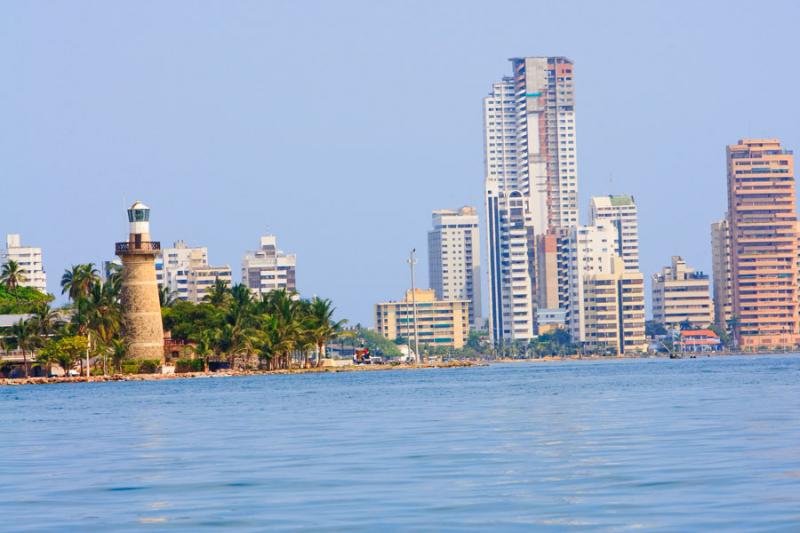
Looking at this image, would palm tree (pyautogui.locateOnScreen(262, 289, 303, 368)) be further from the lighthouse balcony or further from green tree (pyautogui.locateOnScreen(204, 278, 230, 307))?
the lighthouse balcony

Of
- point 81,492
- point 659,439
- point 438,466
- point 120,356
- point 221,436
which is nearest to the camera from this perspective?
point 81,492

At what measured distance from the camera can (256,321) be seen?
130 m

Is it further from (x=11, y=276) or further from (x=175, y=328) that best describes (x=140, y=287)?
(x=11, y=276)

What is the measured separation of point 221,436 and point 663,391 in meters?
28.4

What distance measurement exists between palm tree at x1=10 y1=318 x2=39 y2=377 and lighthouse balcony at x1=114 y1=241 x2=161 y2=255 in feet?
31.5

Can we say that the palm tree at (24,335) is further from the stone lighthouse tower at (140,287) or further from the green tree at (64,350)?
the stone lighthouse tower at (140,287)

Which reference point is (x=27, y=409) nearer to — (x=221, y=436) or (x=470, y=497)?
(x=221, y=436)

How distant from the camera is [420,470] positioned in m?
25.2

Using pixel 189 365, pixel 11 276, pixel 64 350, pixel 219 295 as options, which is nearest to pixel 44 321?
pixel 64 350

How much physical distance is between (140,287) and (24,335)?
9.93 m

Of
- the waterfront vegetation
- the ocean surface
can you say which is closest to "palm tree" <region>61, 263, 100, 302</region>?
the waterfront vegetation

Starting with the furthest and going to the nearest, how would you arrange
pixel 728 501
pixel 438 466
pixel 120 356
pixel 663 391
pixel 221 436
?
pixel 120 356 < pixel 663 391 < pixel 221 436 < pixel 438 466 < pixel 728 501

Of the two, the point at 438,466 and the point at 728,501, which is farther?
the point at 438,466

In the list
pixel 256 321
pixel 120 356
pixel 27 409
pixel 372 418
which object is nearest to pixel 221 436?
pixel 372 418
